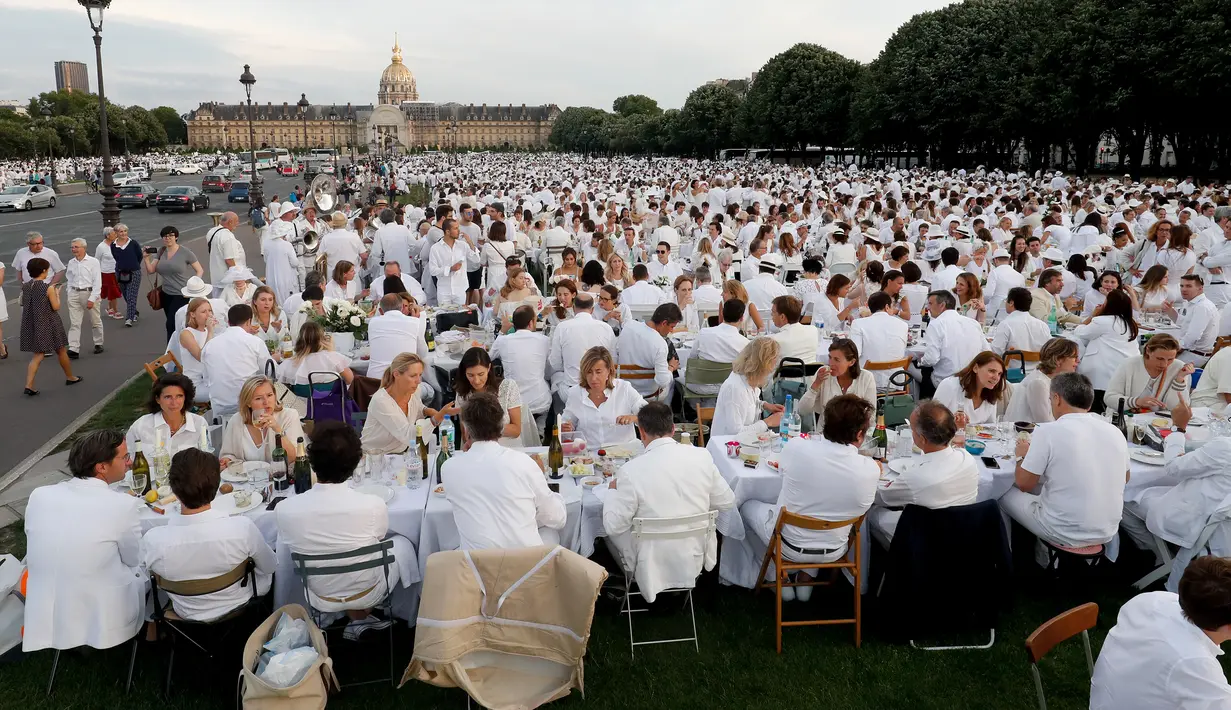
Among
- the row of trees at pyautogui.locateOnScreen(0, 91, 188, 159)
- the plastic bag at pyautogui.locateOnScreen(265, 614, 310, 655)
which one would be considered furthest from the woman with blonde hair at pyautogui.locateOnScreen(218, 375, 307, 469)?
the row of trees at pyautogui.locateOnScreen(0, 91, 188, 159)

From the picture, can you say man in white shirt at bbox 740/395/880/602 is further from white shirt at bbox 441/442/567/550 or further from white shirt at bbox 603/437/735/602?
white shirt at bbox 441/442/567/550

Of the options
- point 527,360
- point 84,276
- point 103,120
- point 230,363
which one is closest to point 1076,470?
point 527,360

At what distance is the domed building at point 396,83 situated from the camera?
16550 centimetres

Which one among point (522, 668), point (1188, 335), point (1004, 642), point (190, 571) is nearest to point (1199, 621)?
point (1004, 642)

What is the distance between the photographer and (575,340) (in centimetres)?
730

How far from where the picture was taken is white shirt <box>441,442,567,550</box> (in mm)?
4262

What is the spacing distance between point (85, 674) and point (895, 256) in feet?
29.7

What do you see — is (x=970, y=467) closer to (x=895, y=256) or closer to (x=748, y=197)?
(x=895, y=256)

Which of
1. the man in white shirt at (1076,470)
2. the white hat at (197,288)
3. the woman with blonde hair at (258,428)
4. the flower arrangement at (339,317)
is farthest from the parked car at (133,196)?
the man in white shirt at (1076,470)

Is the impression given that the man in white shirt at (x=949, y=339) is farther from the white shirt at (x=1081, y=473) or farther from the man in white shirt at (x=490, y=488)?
the man in white shirt at (x=490, y=488)

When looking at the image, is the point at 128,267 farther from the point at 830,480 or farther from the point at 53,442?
the point at 830,480

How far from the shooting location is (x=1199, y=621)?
2.87 metres

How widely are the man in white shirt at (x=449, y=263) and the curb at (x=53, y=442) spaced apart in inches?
160

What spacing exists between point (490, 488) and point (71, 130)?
307 feet
